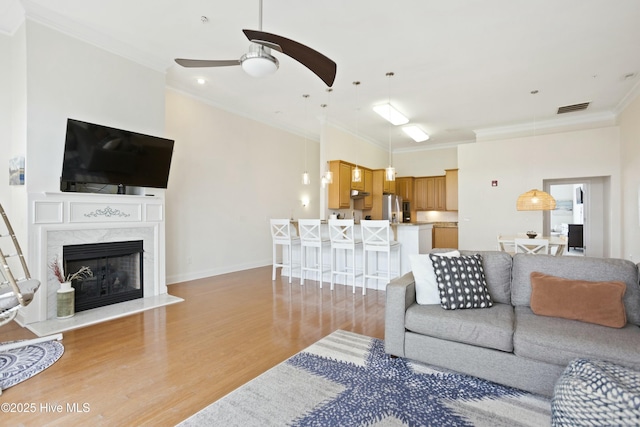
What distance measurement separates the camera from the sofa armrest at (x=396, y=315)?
2.45 meters

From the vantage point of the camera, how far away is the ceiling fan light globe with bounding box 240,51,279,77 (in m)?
2.39

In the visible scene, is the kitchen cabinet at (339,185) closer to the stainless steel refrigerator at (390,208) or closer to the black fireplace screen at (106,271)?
the stainless steel refrigerator at (390,208)

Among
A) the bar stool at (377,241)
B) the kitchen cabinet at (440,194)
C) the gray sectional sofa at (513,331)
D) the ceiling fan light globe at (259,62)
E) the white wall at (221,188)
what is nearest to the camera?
the gray sectional sofa at (513,331)

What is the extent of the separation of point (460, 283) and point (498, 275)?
1.49 feet

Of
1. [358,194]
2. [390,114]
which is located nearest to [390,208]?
[358,194]

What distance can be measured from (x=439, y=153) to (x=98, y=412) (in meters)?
9.63

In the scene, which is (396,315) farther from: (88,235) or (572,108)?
(572,108)

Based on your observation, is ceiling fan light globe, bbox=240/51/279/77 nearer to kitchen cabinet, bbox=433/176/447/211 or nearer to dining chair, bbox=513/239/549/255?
dining chair, bbox=513/239/549/255

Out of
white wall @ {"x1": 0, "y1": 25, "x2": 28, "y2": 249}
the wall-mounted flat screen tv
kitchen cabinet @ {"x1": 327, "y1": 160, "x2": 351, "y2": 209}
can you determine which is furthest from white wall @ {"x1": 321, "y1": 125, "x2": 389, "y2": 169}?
white wall @ {"x1": 0, "y1": 25, "x2": 28, "y2": 249}

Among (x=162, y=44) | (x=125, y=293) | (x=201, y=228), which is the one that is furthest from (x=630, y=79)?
(x=125, y=293)

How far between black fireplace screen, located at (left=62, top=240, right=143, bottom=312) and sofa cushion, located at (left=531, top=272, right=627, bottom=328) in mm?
4554

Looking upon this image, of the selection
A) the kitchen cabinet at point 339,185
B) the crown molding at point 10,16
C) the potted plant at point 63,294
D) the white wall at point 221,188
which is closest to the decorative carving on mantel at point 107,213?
the potted plant at point 63,294

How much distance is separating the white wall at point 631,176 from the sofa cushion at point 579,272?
3.94m

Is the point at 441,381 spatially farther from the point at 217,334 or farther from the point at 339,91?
the point at 339,91
